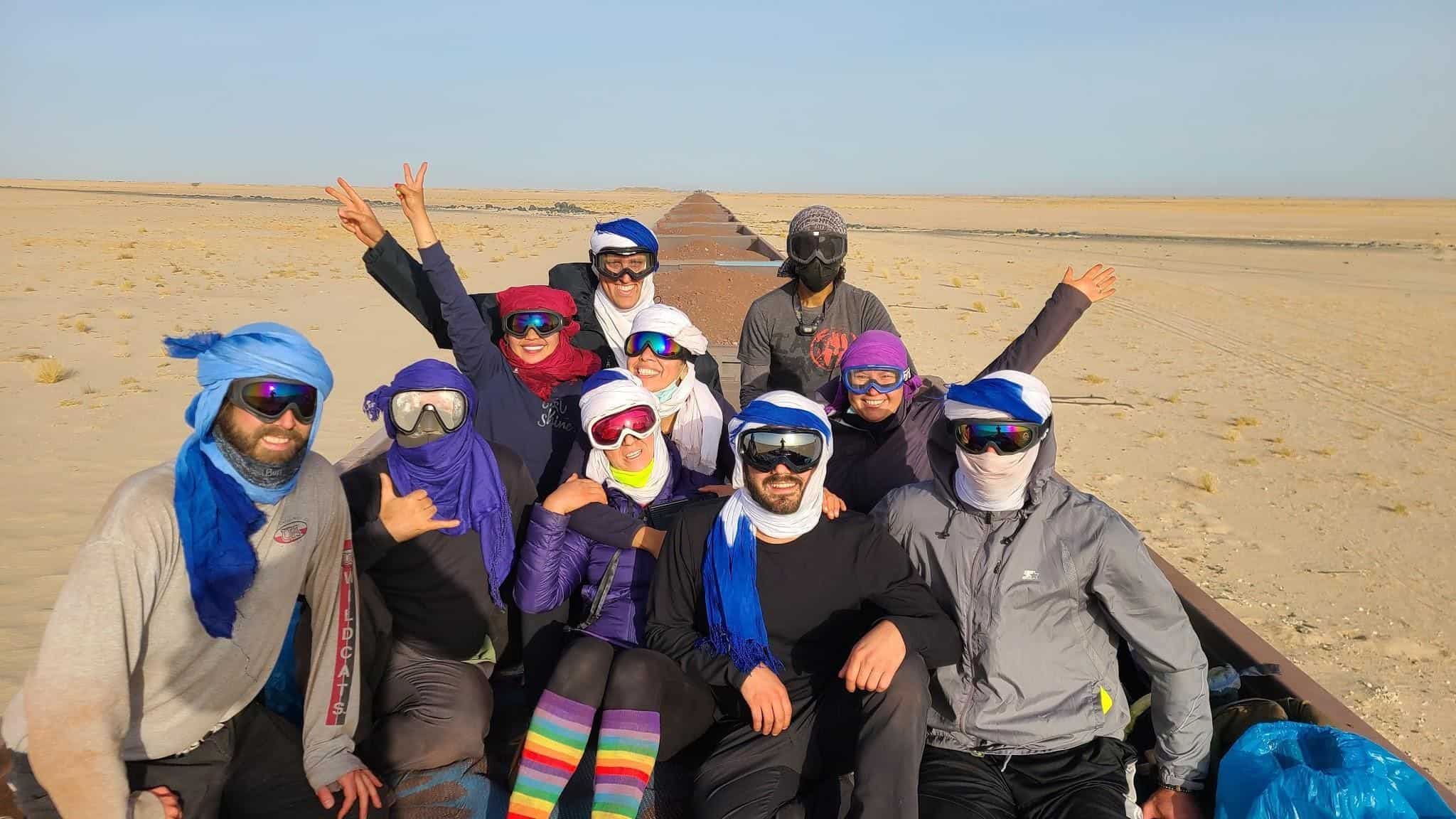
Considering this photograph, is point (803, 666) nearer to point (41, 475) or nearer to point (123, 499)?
point (123, 499)

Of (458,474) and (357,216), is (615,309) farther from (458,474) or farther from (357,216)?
(458,474)

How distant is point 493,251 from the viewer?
3148 cm

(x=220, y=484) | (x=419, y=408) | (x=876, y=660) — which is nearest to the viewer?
(x=220, y=484)

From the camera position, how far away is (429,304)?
4719 millimetres

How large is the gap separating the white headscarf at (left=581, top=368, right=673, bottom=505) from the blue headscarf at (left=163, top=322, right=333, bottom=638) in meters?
1.03

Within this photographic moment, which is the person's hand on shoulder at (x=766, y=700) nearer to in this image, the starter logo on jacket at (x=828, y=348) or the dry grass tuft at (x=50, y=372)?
the starter logo on jacket at (x=828, y=348)

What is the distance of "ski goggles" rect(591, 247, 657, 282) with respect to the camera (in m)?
4.79

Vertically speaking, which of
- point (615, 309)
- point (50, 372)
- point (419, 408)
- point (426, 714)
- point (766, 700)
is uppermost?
point (615, 309)

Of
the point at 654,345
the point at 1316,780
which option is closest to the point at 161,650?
the point at 654,345

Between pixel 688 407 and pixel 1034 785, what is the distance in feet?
6.86

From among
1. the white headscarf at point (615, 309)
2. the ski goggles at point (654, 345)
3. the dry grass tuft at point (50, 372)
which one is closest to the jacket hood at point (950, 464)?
the ski goggles at point (654, 345)

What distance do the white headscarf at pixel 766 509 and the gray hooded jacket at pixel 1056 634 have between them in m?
0.41

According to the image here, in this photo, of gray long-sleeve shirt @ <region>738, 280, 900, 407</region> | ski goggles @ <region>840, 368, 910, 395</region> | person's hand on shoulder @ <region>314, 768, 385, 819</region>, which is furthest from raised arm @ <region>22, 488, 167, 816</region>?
gray long-sleeve shirt @ <region>738, 280, 900, 407</region>

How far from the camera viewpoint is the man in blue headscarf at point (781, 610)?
268 cm
